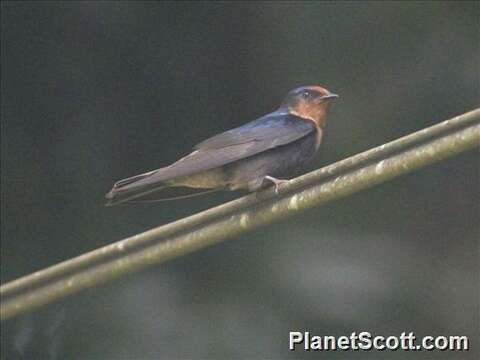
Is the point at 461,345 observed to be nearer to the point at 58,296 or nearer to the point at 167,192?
the point at 167,192

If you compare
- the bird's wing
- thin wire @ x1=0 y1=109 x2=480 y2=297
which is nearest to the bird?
the bird's wing

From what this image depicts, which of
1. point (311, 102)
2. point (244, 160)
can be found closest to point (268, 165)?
point (244, 160)

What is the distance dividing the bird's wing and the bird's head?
0.09 ft

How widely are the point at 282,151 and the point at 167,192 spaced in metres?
0.22

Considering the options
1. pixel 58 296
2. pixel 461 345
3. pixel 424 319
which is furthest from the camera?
pixel 424 319

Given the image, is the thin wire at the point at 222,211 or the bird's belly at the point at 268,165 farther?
the bird's belly at the point at 268,165

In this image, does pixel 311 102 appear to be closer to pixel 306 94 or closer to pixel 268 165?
pixel 306 94

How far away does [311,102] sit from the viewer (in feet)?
6.15

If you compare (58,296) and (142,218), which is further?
(142,218)

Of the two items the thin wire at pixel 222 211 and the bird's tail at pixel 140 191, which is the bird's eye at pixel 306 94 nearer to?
the bird's tail at pixel 140 191

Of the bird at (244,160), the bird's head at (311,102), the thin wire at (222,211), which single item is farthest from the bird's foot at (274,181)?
the bird's head at (311,102)

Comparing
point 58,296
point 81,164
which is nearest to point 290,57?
point 81,164

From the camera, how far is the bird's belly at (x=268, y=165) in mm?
1727

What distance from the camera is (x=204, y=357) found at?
6.17ft
